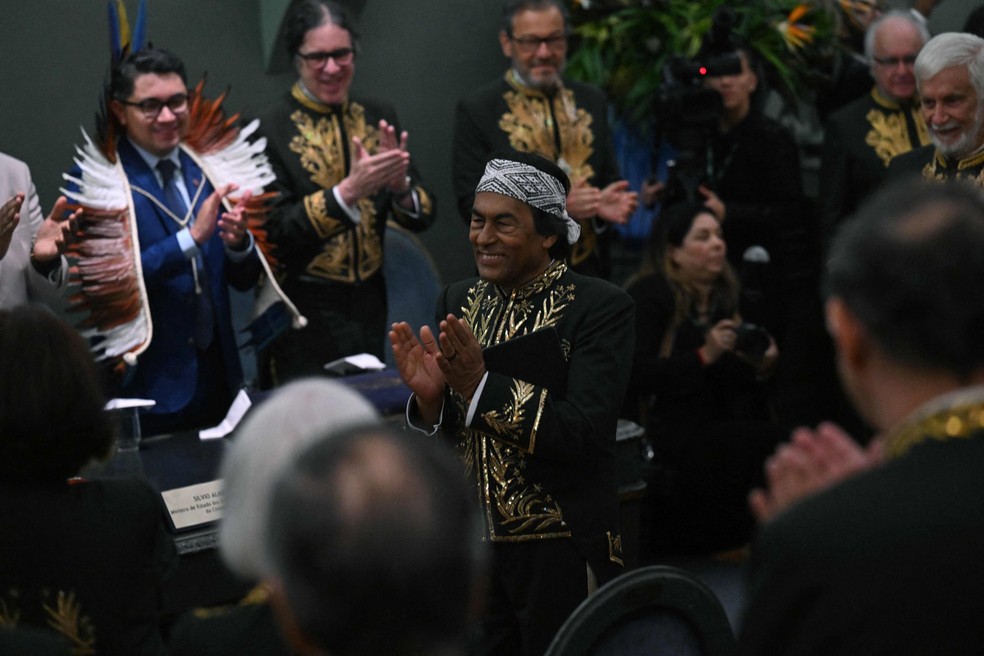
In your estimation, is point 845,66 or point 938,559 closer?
point 938,559

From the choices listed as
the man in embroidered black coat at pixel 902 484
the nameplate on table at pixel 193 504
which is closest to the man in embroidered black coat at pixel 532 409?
the nameplate on table at pixel 193 504

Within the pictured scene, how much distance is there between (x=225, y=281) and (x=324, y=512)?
3036mm

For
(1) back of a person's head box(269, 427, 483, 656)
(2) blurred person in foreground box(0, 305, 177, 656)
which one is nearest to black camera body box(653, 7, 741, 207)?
(2) blurred person in foreground box(0, 305, 177, 656)

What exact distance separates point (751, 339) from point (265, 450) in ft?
11.0

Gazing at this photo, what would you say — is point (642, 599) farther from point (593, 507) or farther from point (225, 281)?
point (225, 281)

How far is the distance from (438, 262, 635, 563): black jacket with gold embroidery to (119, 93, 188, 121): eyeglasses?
57.6 inches

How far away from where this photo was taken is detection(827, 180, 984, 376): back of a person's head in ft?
4.68

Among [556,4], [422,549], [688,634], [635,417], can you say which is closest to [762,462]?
[635,417]

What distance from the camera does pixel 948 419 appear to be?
1439 mm

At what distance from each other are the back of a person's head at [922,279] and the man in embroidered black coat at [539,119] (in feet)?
11.8

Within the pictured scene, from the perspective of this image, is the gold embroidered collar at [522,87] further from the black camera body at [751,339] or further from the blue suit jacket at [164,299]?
the blue suit jacket at [164,299]

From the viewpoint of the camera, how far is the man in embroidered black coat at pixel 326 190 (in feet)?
15.5

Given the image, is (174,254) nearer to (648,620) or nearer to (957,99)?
(957,99)

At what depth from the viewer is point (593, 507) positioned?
2953mm
